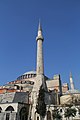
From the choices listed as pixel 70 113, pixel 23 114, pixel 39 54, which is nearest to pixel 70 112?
pixel 70 113

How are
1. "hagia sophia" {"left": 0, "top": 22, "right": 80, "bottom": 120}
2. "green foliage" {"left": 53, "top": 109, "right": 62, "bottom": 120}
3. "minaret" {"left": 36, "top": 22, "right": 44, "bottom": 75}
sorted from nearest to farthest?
"green foliage" {"left": 53, "top": 109, "right": 62, "bottom": 120}, "hagia sophia" {"left": 0, "top": 22, "right": 80, "bottom": 120}, "minaret" {"left": 36, "top": 22, "right": 44, "bottom": 75}

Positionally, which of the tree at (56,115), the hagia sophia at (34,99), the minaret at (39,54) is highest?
the minaret at (39,54)

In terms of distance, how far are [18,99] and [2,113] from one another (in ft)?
14.2

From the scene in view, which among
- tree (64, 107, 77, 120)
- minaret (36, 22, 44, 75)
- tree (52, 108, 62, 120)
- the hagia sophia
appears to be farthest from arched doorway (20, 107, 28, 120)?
minaret (36, 22, 44, 75)

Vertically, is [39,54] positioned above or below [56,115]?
above

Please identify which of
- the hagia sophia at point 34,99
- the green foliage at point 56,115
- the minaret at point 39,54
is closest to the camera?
the green foliage at point 56,115

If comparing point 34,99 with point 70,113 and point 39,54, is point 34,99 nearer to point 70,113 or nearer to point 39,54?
point 70,113

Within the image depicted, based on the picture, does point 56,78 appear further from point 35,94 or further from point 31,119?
point 31,119

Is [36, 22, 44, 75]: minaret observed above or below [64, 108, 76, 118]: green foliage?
above

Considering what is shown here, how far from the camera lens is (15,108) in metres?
32.4

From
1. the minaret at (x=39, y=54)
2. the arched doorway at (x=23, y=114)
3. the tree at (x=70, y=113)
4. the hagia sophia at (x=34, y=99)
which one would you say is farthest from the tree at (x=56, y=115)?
the minaret at (x=39, y=54)

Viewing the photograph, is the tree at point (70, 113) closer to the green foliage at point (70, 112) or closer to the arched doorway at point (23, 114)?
the green foliage at point (70, 112)

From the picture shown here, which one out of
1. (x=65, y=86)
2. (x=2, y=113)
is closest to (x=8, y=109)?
(x=2, y=113)

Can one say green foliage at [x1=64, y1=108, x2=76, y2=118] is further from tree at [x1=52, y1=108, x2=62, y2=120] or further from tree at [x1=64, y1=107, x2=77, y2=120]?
tree at [x1=52, y1=108, x2=62, y2=120]
